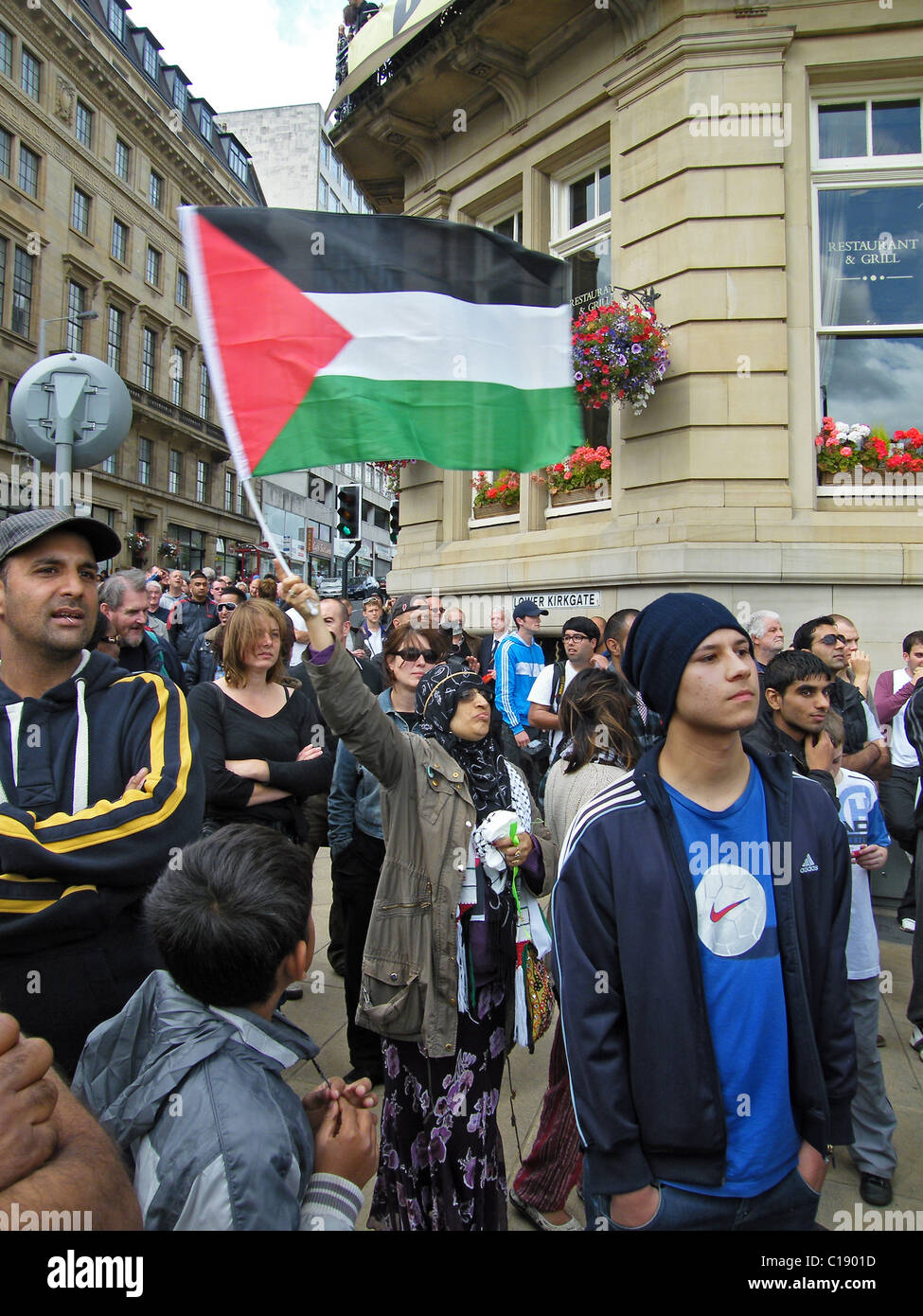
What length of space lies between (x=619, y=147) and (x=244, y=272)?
737cm

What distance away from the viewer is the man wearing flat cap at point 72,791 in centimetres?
196

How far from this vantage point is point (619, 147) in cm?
833

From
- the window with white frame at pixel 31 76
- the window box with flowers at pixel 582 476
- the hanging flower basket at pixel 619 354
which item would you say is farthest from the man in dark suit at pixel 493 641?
the window with white frame at pixel 31 76

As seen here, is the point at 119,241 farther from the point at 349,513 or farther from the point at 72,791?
the point at 72,791

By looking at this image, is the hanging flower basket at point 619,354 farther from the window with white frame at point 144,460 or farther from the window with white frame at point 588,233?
the window with white frame at point 144,460

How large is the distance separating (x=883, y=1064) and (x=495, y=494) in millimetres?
7642

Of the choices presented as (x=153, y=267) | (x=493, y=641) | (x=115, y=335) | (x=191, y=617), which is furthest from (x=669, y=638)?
(x=153, y=267)

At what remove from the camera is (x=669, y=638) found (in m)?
2.00

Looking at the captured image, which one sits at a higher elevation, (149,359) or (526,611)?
(149,359)

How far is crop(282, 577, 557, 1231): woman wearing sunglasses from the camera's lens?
8.32 feet
